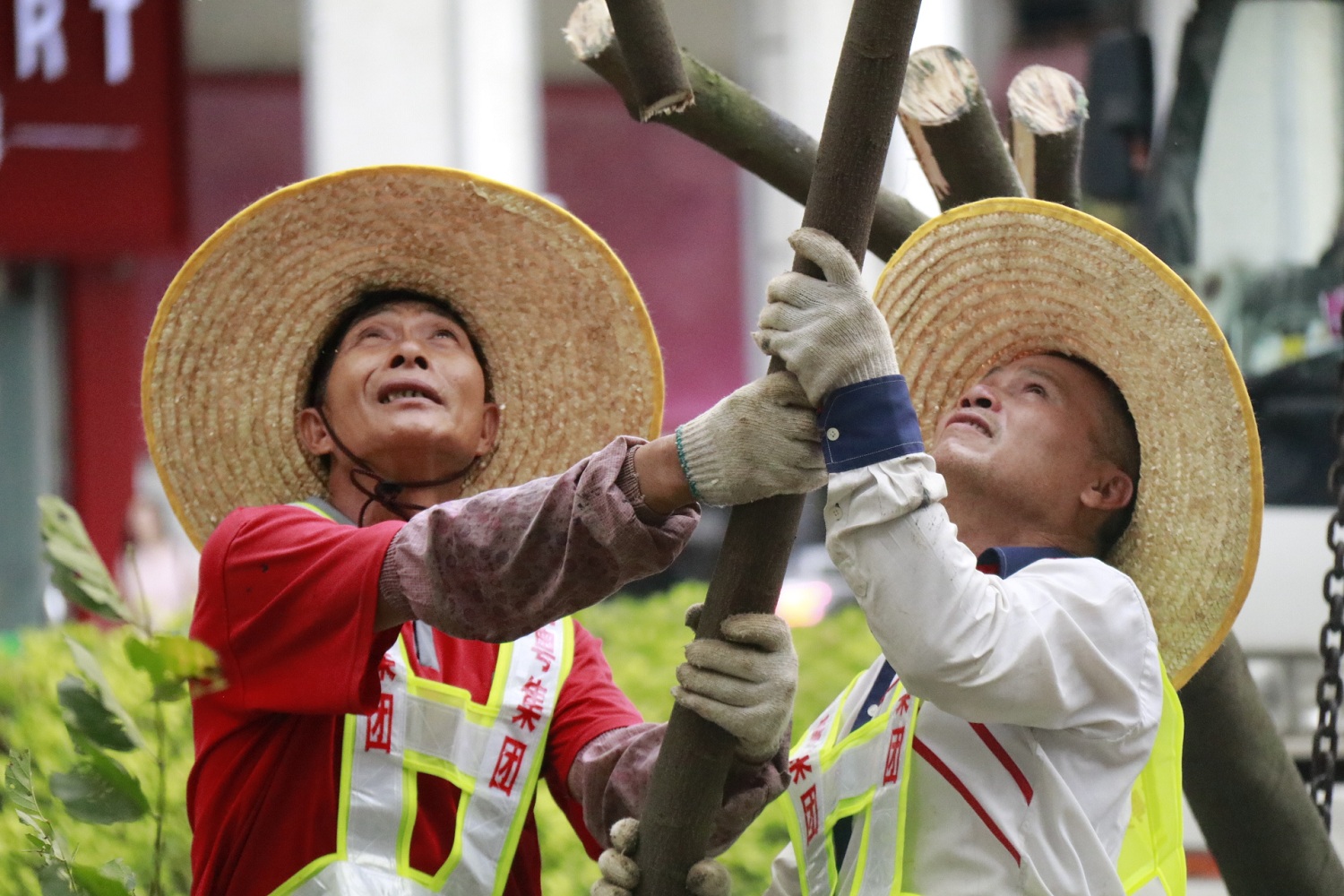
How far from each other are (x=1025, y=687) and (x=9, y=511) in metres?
12.1

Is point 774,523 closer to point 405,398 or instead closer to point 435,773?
point 435,773

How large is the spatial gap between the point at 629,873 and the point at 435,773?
0.47 metres

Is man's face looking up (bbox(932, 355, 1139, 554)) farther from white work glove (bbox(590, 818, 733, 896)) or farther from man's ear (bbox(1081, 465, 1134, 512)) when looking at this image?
white work glove (bbox(590, 818, 733, 896))

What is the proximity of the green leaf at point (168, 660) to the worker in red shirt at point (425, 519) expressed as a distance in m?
0.56

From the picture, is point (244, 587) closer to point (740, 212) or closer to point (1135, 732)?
point (1135, 732)

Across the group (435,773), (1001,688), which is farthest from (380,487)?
(1001,688)

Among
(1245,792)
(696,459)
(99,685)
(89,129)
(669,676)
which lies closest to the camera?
(99,685)

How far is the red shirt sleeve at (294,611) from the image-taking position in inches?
97.0

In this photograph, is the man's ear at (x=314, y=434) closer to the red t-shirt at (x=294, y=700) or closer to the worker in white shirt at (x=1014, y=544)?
the red t-shirt at (x=294, y=700)

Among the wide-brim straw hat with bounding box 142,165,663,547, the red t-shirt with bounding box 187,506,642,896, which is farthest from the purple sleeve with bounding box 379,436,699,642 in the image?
the wide-brim straw hat with bounding box 142,165,663,547

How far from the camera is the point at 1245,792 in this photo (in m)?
2.94

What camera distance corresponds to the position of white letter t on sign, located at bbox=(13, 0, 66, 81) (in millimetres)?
11586

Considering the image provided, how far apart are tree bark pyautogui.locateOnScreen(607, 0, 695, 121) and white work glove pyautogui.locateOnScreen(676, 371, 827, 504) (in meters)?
0.44

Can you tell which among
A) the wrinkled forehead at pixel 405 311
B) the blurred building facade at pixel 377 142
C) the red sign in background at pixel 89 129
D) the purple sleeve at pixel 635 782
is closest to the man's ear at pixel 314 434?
the wrinkled forehead at pixel 405 311
